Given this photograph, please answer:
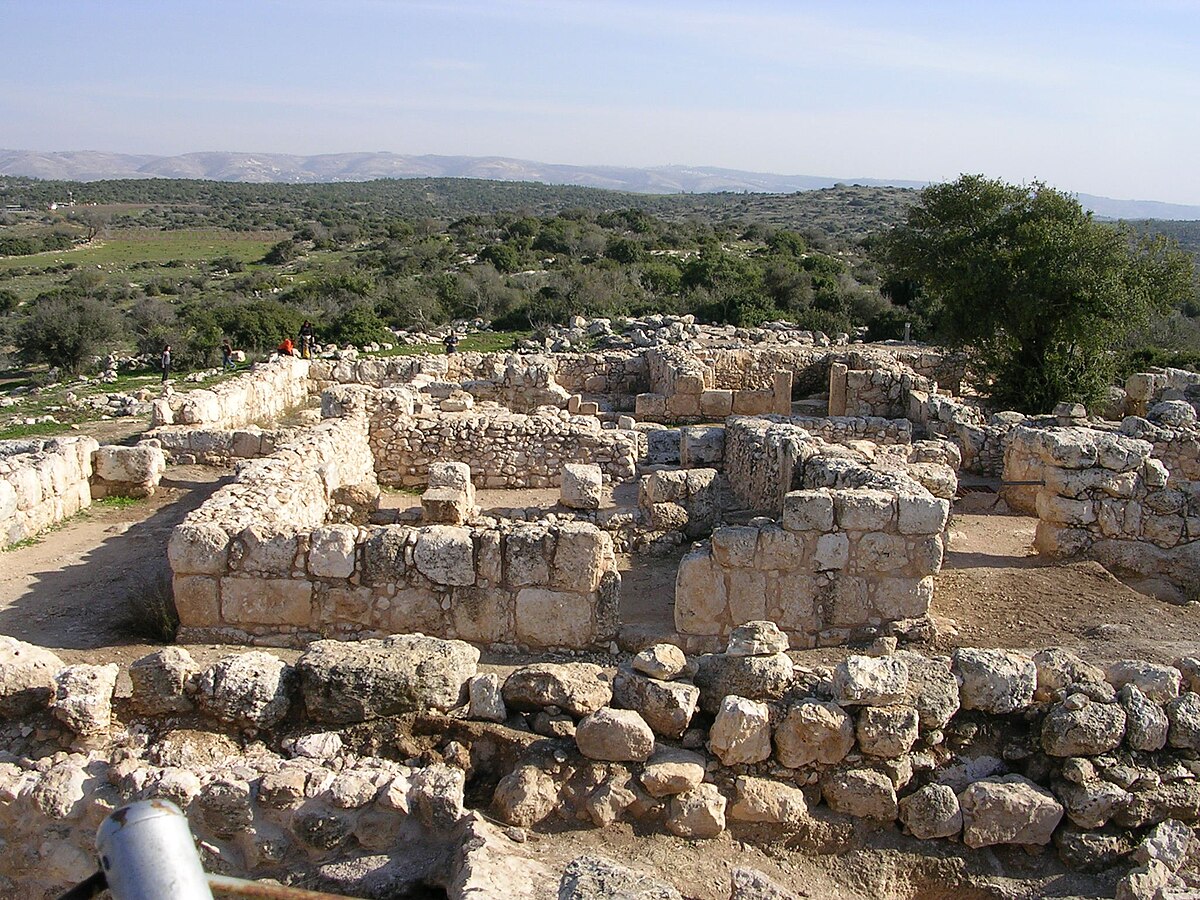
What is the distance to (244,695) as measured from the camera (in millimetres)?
4730

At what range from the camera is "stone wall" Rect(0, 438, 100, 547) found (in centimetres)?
1026

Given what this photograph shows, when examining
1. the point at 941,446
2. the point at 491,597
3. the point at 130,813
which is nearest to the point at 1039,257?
the point at 941,446

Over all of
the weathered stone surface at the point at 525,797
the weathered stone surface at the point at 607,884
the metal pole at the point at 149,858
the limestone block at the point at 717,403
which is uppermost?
the metal pole at the point at 149,858

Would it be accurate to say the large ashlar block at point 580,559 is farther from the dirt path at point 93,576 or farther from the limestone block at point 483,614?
the dirt path at point 93,576

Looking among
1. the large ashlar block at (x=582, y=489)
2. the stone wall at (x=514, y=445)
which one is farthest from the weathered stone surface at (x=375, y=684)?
the stone wall at (x=514, y=445)

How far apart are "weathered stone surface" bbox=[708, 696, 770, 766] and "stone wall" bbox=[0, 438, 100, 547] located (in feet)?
28.4

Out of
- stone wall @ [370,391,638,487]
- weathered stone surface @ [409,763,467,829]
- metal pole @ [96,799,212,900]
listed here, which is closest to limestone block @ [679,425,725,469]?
stone wall @ [370,391,638,487]

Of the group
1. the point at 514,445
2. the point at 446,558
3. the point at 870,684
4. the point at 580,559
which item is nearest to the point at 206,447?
the point at 514,445

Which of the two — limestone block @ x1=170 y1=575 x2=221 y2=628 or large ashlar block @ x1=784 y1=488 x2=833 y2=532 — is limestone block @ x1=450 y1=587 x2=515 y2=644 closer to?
limestone block @ x1=170 y1=575 x2=221 y2=628

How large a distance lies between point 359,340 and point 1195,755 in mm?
23002

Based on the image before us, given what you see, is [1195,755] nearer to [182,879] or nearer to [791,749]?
[791,749]

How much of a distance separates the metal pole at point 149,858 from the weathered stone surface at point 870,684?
132 inches

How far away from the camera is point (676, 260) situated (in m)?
45.8

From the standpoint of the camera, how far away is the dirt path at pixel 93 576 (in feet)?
25.4
